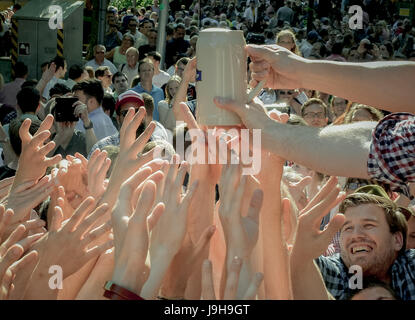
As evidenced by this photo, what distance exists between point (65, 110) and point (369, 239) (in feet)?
9.65

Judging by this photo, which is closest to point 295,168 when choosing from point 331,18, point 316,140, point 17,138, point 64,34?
point 17,138

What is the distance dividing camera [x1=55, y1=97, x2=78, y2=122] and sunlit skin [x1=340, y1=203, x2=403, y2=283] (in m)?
2.76

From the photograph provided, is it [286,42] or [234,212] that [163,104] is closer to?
[286,42]

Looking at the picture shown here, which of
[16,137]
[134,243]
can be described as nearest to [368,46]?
[16,137]

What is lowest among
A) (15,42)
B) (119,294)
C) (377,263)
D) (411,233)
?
(15,42)

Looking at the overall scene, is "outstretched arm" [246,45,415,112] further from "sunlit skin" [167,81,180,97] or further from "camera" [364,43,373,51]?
"camera" [364,43,373,51]

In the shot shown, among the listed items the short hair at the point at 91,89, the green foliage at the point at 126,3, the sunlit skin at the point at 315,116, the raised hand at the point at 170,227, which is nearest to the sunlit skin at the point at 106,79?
the short hair at the point at 91,89

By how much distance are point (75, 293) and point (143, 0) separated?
70.4 ft

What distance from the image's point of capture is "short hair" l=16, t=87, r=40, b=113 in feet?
18.5

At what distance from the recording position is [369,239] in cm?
275

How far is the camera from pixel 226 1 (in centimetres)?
2200

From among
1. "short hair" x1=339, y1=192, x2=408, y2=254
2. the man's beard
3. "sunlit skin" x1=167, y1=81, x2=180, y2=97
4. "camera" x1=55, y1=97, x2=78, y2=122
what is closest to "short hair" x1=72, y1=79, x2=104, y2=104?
"camera" x1=55, y1=97, x2=78, y2=122

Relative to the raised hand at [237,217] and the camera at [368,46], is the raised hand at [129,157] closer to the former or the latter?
the raised hand at [237,217]

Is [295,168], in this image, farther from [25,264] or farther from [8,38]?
[8,38]
